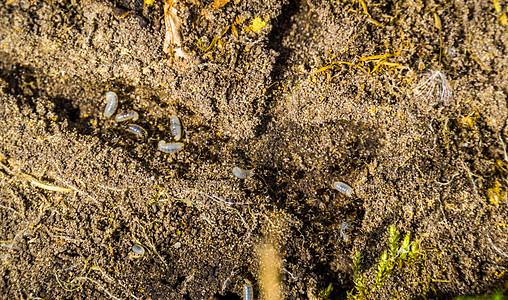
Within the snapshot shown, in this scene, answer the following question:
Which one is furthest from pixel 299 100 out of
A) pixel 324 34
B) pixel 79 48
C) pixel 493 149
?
pixel 79 48

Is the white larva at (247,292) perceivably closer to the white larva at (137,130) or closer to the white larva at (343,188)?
the white larva at (343,188)

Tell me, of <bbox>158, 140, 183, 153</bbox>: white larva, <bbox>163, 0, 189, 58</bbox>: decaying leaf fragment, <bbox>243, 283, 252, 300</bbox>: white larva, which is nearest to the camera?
<bbox>243, 283, 252, 300</bbox>: white larva

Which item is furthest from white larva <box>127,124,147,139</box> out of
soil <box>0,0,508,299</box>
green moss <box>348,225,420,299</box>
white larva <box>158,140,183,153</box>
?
green moss <box>348,225,420,299</box>

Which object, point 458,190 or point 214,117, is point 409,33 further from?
point 214,117

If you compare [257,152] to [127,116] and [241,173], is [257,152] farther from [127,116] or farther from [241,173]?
[127,116]

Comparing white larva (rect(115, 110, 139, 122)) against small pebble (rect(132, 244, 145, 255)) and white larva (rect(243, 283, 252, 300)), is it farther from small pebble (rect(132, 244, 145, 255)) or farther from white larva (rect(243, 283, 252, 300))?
white larva (rect(243, 283, 252, 300))
